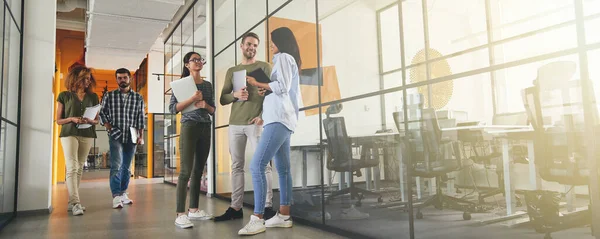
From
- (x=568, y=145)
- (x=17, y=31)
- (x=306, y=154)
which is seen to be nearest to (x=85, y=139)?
(x=17, y=31)

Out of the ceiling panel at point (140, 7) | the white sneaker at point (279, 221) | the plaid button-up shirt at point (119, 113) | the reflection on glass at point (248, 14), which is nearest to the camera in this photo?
the white sneaker at point (279, 221)

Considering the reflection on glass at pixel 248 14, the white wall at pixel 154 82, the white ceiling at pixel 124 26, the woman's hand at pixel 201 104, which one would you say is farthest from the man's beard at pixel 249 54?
the white wall at pixel 154 82

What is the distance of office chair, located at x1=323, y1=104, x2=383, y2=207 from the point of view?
2447mm

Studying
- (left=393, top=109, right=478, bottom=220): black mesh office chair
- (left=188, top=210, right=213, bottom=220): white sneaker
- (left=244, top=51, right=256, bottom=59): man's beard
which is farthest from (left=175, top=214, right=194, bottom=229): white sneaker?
(left=393, top=109, right=478, bottom=220): black mesh office chair

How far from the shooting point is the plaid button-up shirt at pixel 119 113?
3867 mm

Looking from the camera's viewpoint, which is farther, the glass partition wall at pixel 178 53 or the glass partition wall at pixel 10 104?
the glass partition wall at pixel 178 53

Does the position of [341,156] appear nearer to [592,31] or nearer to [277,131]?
[277,131]

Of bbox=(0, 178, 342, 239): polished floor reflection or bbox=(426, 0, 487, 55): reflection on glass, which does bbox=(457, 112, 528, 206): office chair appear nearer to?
bbox=(426, 0, 487, 55): reflection on glass

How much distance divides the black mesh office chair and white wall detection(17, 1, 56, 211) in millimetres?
3212

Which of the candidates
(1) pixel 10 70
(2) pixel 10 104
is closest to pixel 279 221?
(2) pixel 10 104

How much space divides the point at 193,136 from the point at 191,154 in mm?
130

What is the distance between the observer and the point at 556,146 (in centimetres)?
154

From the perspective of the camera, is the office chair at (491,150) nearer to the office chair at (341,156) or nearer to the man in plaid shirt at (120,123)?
the office chair at (341,156)

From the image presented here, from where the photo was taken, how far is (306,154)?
A: 2.96 meters
